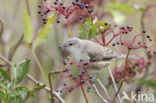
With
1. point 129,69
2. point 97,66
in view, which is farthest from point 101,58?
point 129,69

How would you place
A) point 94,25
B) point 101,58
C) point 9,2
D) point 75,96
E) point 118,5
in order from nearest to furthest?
1. point 94,25
2. point 101,58
3. point 118,5
4. point 75,96
5. point 9,2

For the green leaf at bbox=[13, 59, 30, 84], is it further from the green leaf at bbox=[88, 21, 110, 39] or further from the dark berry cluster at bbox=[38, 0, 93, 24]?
the green leaf at bbox=[88, 21, 110, 39]

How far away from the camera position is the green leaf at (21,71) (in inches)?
63.6

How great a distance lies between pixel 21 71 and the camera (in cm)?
163

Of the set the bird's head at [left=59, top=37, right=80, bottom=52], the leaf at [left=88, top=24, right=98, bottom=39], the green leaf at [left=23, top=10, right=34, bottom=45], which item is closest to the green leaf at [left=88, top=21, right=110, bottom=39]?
the leaf at [left=88, top=24, right=98, bottom=39]

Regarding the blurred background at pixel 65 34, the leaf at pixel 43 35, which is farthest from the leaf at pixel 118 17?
the leaf at pixel 43 35

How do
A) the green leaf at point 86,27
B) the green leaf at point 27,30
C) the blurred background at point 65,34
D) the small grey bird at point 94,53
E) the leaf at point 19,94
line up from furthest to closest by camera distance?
the blurred background at point 65,34 → the small grey bird at point 94,53 → the green leaf at point 86,27 → the green leaf at point 27,30 → the leaf at point 19,94

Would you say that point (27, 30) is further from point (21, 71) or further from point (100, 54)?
point (100, 54)

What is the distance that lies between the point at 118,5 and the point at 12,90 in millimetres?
2059

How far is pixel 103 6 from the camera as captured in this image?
3.61 m

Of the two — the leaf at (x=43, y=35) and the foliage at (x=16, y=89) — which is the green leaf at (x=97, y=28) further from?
the foliage at (x=16, y=89)

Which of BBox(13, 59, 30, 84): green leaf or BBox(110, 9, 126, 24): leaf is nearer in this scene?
BBox(13, 59, 30, 84): green leaf

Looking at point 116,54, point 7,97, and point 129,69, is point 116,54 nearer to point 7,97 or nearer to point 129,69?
point 129,69

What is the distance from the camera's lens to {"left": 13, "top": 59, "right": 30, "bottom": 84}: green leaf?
1.61 metres
